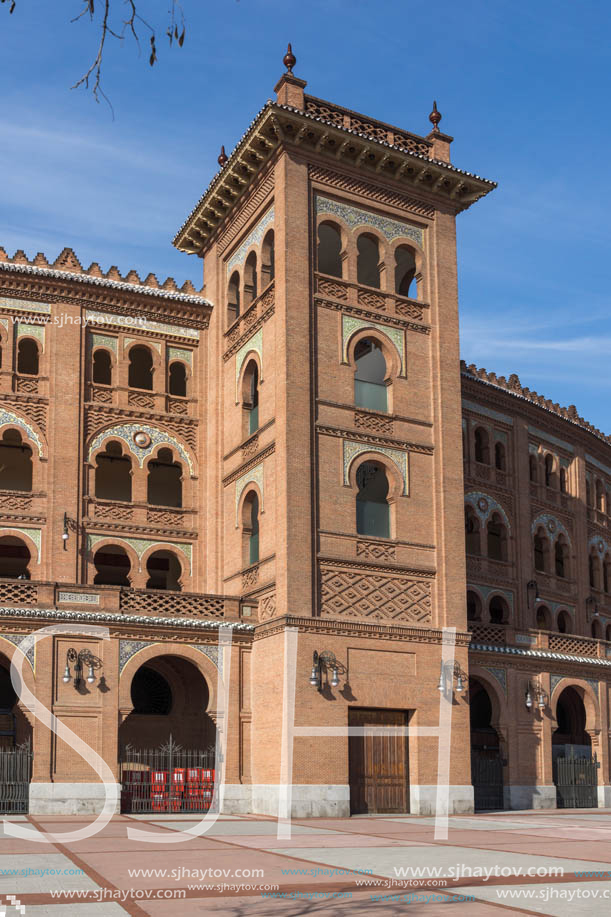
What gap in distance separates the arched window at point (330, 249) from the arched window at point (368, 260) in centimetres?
58

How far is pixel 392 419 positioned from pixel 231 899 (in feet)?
57.0

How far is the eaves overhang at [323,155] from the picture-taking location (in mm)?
25578

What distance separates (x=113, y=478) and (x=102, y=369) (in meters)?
3.11

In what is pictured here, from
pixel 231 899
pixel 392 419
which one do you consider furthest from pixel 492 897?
pixel 392 419

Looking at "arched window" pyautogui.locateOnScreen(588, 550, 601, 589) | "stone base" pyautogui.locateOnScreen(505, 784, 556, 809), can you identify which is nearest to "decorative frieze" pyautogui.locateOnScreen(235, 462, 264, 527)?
"stone base" pyautogui.locateOnScreen(505, 784, 556, 809)

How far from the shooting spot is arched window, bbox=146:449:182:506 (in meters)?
30.2

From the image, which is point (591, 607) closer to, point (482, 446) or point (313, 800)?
point (482, 446)

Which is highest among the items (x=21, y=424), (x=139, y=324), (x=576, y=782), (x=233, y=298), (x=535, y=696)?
(x=233, y=298)

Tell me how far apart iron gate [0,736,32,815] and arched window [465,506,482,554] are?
16.3m

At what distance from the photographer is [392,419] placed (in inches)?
1034

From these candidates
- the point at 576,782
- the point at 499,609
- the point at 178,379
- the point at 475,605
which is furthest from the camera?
the point at 499,609

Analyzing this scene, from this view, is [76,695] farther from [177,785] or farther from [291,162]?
[291,162]

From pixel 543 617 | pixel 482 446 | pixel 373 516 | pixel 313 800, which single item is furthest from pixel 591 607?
pixel 313 800

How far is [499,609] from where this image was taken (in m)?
34.6
